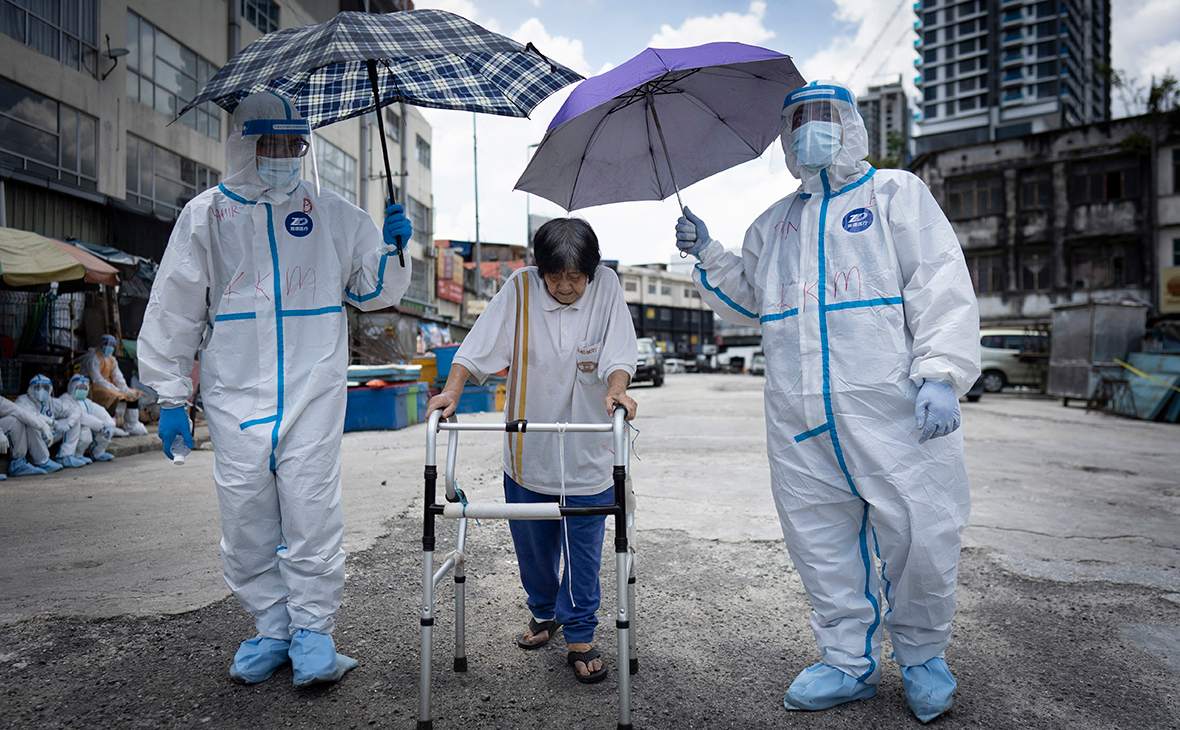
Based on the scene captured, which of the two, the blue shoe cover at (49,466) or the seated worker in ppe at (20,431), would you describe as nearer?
the seated worker in ppe at (20,431)

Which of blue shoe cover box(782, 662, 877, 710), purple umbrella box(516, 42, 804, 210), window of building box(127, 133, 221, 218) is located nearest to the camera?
blue shoe cover box(782, 662, 877, 710)

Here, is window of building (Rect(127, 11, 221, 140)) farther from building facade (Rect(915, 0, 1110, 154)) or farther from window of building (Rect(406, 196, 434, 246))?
building facade (Rect(915, 0, 1110, 154))

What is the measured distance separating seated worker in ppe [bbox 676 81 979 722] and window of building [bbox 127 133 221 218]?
14509 mm

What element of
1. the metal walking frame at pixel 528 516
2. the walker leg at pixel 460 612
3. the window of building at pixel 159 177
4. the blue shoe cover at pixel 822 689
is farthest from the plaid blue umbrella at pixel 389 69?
the window of building at pixel 159 177

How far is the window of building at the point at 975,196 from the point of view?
30.7 metres

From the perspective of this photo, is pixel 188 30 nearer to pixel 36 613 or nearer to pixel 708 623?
pixel 36 613

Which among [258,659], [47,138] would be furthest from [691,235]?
[47,138]

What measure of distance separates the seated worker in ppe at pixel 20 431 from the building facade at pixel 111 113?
197 inches

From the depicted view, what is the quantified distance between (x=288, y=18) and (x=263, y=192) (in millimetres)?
17869

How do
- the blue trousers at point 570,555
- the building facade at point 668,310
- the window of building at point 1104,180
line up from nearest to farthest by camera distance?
the blue trousers at point 570,555
the window of building at point 1104,180
the building facade at point 668,310

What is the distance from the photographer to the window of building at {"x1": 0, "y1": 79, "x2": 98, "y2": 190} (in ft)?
35.9

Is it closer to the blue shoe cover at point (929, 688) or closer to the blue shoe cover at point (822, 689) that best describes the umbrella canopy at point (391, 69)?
the blue shoe cover at point (822, 689)

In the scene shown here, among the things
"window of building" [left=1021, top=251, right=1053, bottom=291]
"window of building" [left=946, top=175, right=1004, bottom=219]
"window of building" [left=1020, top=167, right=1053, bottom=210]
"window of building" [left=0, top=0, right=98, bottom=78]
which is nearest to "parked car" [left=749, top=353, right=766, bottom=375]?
"window of building" [left=946, top=175, right=1004, bottom=219]

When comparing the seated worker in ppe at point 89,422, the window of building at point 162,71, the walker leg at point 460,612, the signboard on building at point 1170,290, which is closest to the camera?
the walker leg at point 460,612
